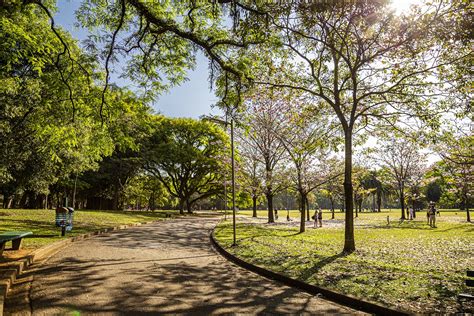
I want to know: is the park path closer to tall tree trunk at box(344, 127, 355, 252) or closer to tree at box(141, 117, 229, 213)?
tall tree trunk at box(344, 127, 355, 252)

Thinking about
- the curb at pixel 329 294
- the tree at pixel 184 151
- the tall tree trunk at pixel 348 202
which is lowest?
the curb at pixel 329 294

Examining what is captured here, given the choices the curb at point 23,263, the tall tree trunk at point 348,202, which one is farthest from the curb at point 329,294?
the curb at point 23,263

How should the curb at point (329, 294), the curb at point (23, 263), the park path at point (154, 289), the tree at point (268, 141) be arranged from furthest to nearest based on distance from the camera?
the tree at point (268, 141)
the curb at point (23, 263)
the curb at point (329, 294)
the park path at point (154, 289)

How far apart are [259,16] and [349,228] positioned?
7890 millimetres

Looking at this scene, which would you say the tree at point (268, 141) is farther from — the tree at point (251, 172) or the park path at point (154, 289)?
the park path at point (154, 289)

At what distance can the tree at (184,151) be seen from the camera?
1582 inches

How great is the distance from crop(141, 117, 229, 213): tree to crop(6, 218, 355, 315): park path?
102ft

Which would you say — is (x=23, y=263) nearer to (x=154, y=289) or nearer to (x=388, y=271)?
(x=154, y=289)

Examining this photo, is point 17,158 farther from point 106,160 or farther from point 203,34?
point 106,160

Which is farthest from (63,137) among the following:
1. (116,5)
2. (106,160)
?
(106,160)

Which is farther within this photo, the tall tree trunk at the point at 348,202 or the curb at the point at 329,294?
the tall tree trunk at the point at 348,202

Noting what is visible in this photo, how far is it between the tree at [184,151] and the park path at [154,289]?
31.0 m

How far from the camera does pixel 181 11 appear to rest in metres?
9.58

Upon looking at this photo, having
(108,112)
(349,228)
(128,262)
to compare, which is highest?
(108,112)
